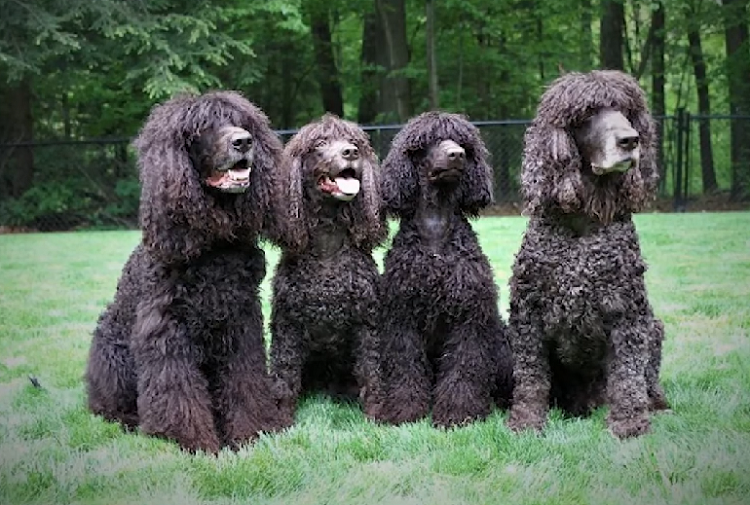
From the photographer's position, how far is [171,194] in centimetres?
271

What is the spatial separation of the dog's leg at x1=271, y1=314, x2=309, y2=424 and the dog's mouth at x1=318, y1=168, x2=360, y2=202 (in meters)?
0.53

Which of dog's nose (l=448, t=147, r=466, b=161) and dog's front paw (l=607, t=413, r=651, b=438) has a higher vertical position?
dog's nose (l=448, t=147, r=466, b=161)

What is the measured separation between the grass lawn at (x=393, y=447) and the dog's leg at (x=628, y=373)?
87 millimetres

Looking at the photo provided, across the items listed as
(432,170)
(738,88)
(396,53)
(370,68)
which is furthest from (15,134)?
(370,68)

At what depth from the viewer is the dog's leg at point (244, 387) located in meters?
2.97

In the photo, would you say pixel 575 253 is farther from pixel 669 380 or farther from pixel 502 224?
pixel 502 224

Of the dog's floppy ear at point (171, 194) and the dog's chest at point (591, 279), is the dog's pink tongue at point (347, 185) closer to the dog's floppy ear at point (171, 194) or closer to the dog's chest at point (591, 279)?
the dog's floppy ear at point (171, 194)

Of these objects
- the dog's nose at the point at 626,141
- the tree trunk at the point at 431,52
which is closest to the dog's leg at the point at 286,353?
the dog's nose at the point at 626,141

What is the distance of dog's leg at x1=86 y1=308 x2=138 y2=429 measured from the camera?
3.18 meters

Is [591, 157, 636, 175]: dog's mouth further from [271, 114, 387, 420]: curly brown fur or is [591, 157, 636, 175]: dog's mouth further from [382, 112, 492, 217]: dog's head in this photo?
[271, 114, 387, 420]: curly brown fur

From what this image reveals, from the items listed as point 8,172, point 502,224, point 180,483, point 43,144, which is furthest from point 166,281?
point 502,224

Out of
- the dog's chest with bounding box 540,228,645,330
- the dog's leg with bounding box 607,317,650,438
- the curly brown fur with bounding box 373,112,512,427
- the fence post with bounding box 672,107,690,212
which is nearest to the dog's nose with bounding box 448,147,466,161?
the curly brown fur with bounding box 373,112,512,427

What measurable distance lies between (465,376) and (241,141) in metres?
1.33

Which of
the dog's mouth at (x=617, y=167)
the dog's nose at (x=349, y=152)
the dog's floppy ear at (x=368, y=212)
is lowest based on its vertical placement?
Result: the dog's floppy ear at (x=368, y=212)
